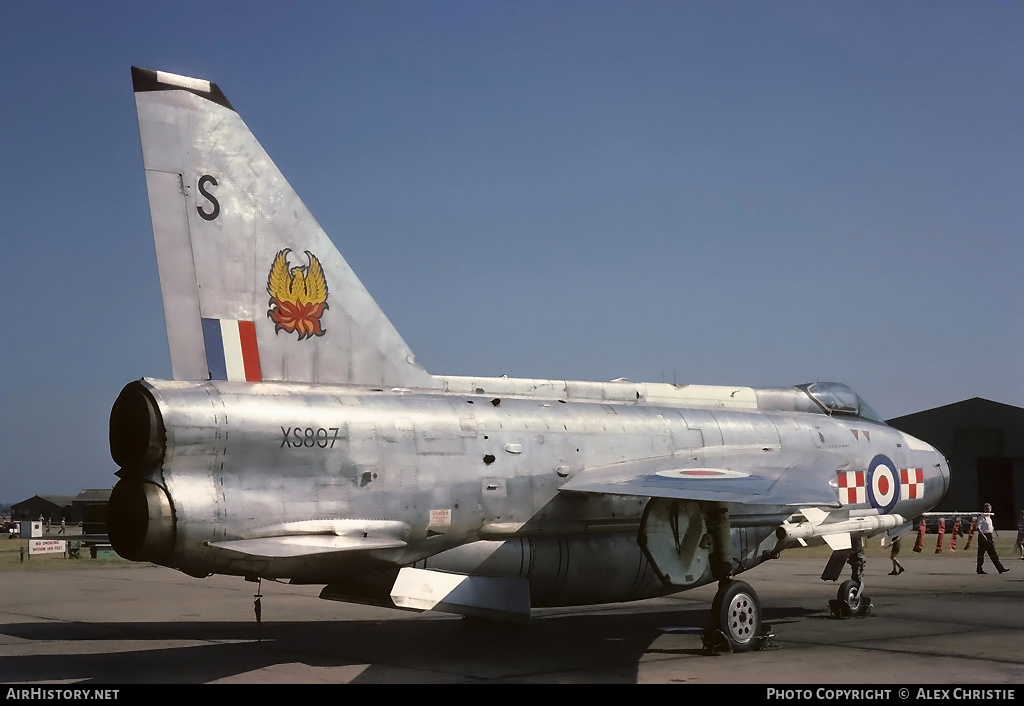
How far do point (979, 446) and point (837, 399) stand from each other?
32812 millimetres

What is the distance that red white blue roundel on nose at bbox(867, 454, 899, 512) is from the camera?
49.2 feet

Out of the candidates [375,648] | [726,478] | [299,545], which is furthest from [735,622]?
[299,545]

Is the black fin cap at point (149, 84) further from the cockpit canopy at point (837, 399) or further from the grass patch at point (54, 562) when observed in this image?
the grass patch at point (54, 562)

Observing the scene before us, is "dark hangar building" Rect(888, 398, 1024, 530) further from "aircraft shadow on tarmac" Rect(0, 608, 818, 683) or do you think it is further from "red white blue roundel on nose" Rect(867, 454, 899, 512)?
"aircraft shadow on tarmac" Rect(0, 608, 818, 683)

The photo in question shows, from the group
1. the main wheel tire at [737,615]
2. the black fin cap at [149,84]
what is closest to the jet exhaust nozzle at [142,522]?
the black fin cap at [149,84]

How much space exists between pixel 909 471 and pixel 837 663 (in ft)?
20.0

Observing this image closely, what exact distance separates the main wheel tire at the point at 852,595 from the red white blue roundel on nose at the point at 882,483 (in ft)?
3.90

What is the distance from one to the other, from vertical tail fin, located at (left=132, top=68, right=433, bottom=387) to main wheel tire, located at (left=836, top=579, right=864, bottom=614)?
7734 mm

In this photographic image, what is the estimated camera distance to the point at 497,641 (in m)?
12.7

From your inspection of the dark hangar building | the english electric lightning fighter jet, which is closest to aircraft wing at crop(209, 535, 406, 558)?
the english electric lightning fighter jet

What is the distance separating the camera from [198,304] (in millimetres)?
10117

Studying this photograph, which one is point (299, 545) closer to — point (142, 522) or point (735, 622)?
point (142, 522)

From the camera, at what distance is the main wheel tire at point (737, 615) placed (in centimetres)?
1135

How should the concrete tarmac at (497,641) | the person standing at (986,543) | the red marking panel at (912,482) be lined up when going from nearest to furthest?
the concrete tarmac at (497,641)
the red marking panel at (912,482)
the person standing at (986,543)
